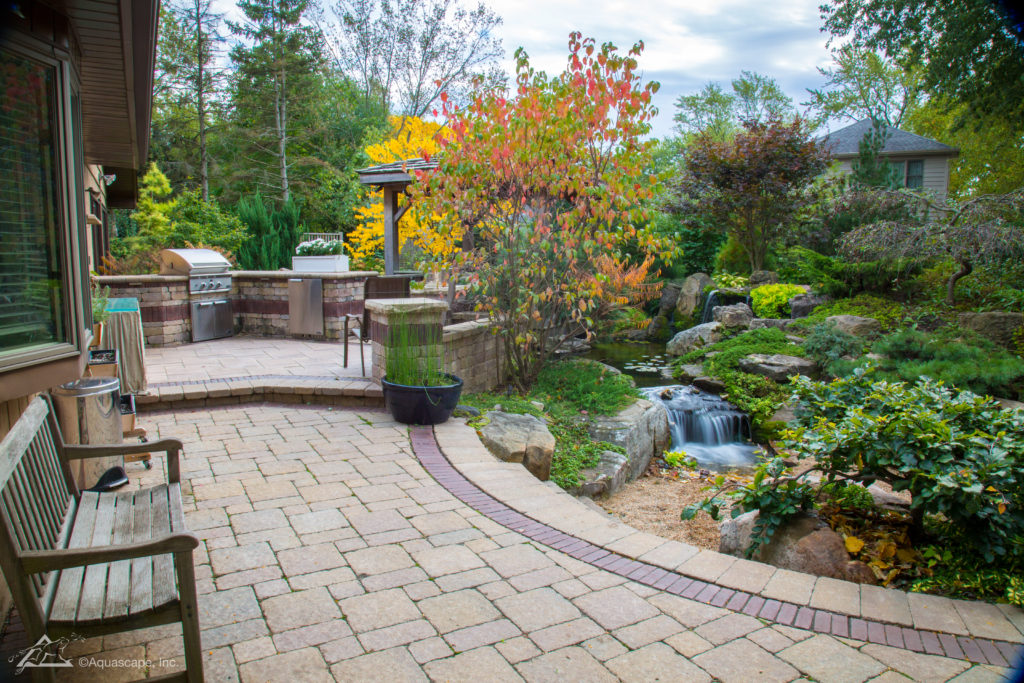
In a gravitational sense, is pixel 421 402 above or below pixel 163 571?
below

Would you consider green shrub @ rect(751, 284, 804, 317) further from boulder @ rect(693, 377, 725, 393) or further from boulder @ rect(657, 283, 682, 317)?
boulder @ rect(693, 377, 725, 393)

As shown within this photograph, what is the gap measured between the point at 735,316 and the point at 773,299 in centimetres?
97

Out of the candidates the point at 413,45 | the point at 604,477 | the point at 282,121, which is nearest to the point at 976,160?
the point at 413,45

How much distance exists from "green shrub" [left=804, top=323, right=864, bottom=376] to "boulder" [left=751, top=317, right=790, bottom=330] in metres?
2.00

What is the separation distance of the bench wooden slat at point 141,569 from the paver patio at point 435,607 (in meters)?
0.37

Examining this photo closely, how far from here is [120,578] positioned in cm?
196

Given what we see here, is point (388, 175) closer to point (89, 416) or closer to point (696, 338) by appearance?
point (696, 338)

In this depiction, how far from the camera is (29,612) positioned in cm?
168

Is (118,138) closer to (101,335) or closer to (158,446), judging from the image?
(101,335)

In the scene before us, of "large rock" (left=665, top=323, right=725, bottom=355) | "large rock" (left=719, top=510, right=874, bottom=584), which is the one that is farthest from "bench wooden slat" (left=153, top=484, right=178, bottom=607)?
"large rock" (left=665, top=323, right=725, bottom=355)

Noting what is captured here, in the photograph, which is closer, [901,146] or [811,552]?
[811,552]

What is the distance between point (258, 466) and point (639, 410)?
3.91 metres

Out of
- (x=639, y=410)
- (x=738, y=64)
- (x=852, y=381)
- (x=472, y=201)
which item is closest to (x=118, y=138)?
(x=472, y=201)

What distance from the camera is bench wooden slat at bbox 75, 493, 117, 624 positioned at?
177 centimetres
